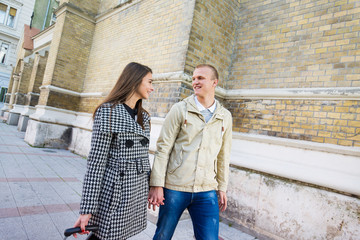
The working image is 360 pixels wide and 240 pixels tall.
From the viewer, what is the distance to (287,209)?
10.5ft

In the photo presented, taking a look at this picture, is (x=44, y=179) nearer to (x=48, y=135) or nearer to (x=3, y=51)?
(x=48, y=135)

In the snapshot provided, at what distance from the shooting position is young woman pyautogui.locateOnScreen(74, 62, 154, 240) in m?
1.45

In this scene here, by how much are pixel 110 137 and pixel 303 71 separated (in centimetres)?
347

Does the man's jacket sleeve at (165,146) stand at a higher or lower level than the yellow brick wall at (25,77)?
lower

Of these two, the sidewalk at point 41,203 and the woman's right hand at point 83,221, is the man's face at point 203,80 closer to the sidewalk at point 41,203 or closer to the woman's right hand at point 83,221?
the woman's right hand at point 83,221

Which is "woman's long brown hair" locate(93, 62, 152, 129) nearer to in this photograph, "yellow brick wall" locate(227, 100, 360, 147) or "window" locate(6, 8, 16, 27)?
"yellow brick wall" locate(227, 100, 360, 147)

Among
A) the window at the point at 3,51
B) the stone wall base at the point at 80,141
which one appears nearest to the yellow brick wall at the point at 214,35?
the stone wall base at the point at 80,141

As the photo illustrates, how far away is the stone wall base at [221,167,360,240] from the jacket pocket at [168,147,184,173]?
221cm

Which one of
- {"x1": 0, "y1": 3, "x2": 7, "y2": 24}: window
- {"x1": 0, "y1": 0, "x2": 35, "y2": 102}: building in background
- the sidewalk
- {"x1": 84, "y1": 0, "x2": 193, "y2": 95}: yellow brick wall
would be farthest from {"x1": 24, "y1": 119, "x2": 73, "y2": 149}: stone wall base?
{"x1": 0, "y1": 3, "x2": 7, "y2": 24}: window

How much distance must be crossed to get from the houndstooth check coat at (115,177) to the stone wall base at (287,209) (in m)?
2.43

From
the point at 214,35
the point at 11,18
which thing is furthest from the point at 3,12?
the point at 214,35

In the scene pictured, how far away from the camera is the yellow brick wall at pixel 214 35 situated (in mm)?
4107

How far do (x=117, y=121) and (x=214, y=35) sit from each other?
3.59 m

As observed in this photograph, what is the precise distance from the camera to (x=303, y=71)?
3645 mm
